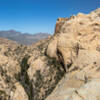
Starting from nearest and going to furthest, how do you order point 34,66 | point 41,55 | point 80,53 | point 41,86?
point 80,53 → point 41,86 → point 34,66 → point 41,55

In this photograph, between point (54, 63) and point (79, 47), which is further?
point (54, 63)

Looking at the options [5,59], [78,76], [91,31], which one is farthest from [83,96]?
[5,59]

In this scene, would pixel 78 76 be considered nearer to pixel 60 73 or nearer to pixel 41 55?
pixel 60 73

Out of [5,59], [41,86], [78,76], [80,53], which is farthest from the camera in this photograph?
[5,59]

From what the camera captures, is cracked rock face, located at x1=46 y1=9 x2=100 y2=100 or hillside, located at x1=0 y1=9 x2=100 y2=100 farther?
hillside, located at x1=0 y1=9 x2=100 y2=100

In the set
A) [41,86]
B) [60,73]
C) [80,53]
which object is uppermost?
[80,53]

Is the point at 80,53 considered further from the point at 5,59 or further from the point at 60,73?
the point at 5,59

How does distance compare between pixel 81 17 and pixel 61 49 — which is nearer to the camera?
pixel 61 49

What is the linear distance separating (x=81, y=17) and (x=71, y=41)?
27.7ft

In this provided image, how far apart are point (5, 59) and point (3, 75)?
531 cm

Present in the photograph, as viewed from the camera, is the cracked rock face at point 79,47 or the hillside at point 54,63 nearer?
the cracked rock face at point 79,47

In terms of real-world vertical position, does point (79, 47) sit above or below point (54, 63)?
above

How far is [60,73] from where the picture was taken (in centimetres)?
2673

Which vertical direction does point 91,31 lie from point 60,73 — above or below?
above
